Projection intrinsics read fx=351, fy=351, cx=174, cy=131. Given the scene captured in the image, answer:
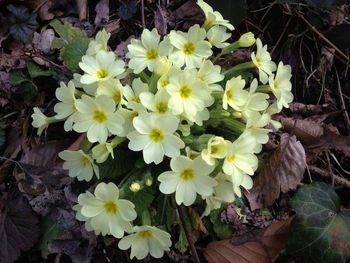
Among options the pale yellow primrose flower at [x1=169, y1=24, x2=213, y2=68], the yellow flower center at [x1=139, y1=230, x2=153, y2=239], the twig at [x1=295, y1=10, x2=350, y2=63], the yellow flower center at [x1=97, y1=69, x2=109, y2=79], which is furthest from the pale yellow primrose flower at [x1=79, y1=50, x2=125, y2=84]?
the twig at [x1=295, y1=10, x2=350, y2=63]

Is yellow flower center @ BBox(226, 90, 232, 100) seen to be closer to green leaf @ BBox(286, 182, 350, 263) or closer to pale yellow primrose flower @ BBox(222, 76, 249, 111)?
pale yellow primrose flower @ BBox(222, 76, 249, 111)

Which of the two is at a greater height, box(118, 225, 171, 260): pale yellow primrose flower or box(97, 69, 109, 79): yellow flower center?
box(97, 69, 109, 79): yellow flower center

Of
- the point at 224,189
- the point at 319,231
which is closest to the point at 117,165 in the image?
the point at 224,189

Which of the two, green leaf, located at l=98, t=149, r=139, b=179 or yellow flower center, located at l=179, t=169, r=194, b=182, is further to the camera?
green leaf, located at l=98, t=149, r=139, b=179

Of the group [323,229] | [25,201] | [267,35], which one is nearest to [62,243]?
[25,201]

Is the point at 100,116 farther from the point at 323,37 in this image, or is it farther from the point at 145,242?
the point at 323,37

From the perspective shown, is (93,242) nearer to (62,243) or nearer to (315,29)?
(62,243)

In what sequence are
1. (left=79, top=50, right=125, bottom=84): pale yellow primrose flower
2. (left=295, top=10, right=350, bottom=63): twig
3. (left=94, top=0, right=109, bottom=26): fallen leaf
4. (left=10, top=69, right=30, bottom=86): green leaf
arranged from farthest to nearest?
(left=94, top=0, right=109, bottom=26): fallen leaf
(left=295, top=10, right=350, bottom=63): twig
(left=10, top=69, right=30, bottom=86): green leaf
(left=79, top=50, right=125, bottom=84): pale yellow primrose flower

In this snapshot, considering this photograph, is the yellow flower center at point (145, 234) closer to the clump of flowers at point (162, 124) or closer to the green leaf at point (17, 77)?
the clump of flowers at point (162, 124)
